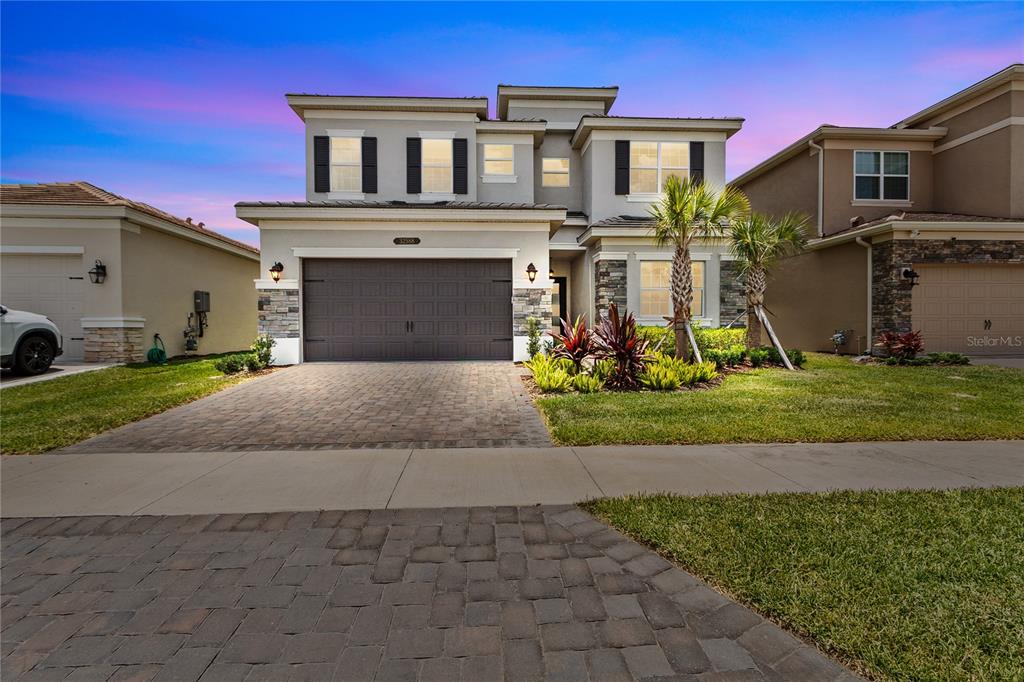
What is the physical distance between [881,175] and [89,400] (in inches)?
895

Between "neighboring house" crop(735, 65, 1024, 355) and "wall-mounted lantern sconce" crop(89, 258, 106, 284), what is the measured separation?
21.5m

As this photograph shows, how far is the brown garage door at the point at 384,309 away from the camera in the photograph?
506 inches

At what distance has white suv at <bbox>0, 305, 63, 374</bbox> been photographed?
1032cm

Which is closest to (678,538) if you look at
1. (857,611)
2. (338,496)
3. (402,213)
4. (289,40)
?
(857,611)

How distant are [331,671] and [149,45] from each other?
13.8 meters

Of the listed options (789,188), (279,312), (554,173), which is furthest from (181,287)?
(789,188)

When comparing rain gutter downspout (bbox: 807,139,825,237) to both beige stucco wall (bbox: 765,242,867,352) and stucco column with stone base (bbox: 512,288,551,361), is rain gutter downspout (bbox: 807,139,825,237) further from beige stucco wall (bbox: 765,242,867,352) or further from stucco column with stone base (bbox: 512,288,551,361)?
stucco column with stone base (bbox: 512,288,551,361)

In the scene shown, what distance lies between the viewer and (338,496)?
160 inches

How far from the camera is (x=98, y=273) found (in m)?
12.5

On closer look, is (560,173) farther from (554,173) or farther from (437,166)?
(437,166)

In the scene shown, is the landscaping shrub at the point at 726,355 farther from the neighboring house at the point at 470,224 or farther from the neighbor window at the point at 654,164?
the neighbor window at the point at 654,164

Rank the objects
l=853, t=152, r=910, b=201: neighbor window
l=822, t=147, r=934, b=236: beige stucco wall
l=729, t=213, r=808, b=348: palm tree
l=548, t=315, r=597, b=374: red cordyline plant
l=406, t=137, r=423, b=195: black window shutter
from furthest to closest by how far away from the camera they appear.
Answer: l=853, t=152, r=910, b=201: neighbor window
l=822, t=147, r=934, b=236: beige stucco wall
l=406, t=137, r=423, b=195: black window shutter
l=729, t=213, r=808, b=348: palm tree
l=548, t=315, r=597, b=374: red cordyline plant

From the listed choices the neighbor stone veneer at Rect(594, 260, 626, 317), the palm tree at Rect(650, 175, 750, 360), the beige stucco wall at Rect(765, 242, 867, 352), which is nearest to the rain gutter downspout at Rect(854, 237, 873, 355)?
the beige stucco wall at Rect(765, 242, 867, 352)

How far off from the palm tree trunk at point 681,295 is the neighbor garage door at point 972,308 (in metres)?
7.95
